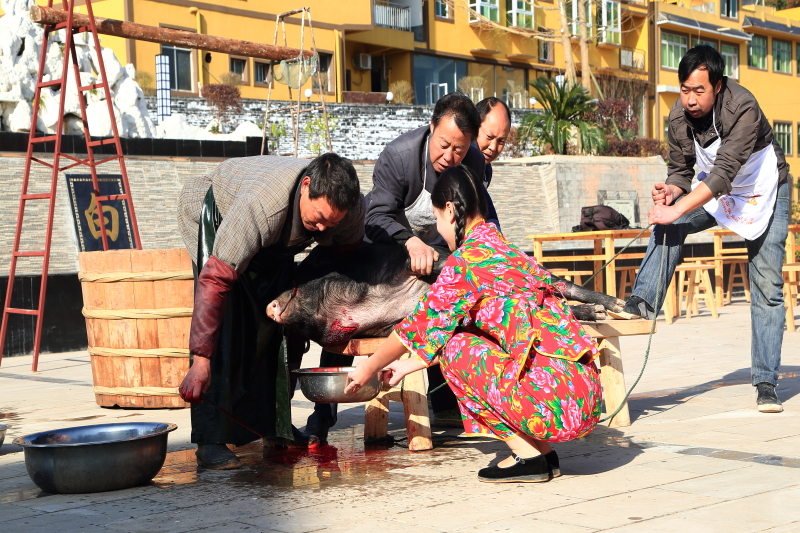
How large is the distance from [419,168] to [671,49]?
4036cm

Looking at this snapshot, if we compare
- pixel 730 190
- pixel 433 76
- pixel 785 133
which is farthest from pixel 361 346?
pixel 785 133

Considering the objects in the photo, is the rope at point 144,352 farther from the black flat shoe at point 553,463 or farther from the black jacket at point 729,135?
the black jacket at point 729,135

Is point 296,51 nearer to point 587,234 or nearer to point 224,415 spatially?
point 587,234

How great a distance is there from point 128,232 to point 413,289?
275 inches

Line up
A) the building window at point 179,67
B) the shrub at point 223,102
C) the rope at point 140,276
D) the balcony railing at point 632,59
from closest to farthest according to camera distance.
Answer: the rope at point 140,276
the shrub at point 223,102
the building window at point 179,67
the balcony railing at point 632,59

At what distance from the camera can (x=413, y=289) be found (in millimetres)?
4762

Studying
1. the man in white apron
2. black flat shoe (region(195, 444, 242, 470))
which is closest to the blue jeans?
the man in white apron

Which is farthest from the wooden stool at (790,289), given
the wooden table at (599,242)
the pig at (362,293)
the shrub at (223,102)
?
the shrub at (223,102)

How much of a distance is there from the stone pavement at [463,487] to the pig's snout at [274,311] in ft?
2.17

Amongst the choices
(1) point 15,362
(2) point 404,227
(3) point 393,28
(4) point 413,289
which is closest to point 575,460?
(4) point 413,289

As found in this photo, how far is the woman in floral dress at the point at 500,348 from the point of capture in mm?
3727

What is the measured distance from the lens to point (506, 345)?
382 cm

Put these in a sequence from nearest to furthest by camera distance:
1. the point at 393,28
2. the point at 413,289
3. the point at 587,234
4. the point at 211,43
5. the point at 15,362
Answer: the point at 413,289, the point at 15,362, the point at 211,43, the point at 587,234, the point at 393,28

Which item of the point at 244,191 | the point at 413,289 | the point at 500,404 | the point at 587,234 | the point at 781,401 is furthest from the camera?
the point at 587,234
